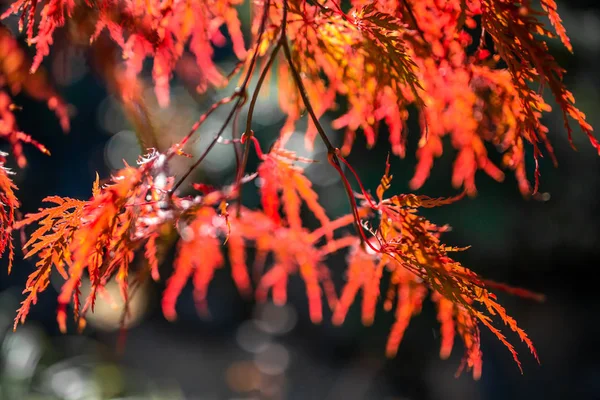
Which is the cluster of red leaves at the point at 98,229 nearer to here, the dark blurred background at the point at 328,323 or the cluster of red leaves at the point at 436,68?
the cluster of red leaves at the point at 436,68

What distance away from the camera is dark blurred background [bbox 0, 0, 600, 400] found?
107 inches

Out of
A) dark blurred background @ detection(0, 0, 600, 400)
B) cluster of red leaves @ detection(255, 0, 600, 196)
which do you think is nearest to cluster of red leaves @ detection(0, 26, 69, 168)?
cluster of red leaves @ detection(255, 0, 600, 196)

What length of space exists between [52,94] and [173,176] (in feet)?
1.32

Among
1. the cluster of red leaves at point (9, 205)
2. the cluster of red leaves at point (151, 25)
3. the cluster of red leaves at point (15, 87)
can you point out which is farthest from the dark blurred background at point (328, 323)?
the cluster of red leaves at point (9, 205)

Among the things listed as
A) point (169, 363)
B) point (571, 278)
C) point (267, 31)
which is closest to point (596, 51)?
point (571, 278)

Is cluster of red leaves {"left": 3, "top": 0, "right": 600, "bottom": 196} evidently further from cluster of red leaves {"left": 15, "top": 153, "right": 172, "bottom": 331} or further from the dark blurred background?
the dark blurred background

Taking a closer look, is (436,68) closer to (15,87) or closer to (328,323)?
(15,87)

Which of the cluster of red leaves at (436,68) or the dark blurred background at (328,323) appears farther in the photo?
the dark blurred background at (328,323)

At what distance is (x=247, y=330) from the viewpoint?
411 centimetres

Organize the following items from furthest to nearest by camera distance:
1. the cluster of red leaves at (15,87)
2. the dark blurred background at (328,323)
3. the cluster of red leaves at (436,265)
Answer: the dark blurred background at (328,323), the cluster of red leaves at (15,87), the cluster of red leaves at (436,265)

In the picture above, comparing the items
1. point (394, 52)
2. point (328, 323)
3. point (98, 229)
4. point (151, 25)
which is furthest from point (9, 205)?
point (328, 323)

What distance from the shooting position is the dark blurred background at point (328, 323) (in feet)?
8.93

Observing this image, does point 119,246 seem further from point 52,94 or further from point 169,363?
point 169,363

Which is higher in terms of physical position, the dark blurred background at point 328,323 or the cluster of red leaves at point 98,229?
the cluster of red leaves at point 98,229
